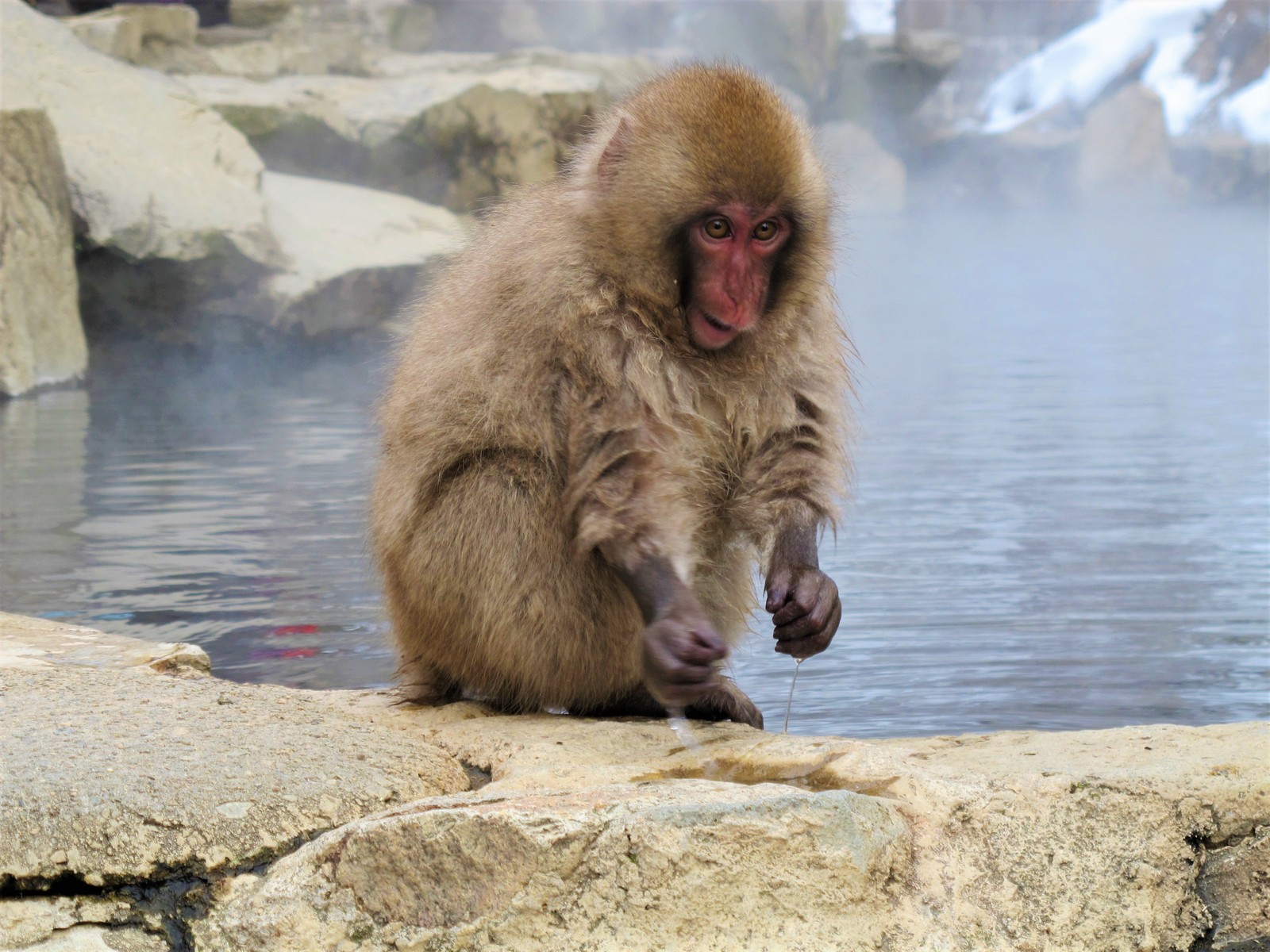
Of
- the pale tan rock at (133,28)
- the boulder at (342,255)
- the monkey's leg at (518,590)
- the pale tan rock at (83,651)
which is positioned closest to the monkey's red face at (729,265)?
the monkey's leg at (518,590)

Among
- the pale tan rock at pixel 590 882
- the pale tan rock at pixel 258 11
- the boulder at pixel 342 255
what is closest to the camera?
the pale tan rock at pixel 590 882

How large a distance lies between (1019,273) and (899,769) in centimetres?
1674

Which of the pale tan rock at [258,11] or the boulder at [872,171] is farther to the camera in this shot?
the boulder at [872,171]

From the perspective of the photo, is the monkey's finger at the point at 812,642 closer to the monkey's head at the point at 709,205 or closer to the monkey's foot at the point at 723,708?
the monkey's foot at the point at 723,708

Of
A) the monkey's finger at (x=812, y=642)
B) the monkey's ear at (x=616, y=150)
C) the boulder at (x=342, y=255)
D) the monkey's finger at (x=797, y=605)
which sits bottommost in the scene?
the monkey's finger at (x=812, y=642)

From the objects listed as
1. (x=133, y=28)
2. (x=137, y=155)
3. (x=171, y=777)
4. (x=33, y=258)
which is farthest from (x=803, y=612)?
(x=133, y=28)

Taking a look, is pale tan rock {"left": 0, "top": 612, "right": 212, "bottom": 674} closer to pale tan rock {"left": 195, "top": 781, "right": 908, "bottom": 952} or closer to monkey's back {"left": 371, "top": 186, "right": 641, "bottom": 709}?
monkey's back {"left": 371, "top": 186, "right": 641, "bottom": 709}

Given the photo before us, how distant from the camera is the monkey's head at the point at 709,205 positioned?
2562 mm

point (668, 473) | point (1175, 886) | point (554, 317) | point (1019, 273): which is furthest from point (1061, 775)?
point (1019, 273)

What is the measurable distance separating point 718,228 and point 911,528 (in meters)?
2.91

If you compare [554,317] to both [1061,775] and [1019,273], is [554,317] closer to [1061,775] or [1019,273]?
[1061,775]

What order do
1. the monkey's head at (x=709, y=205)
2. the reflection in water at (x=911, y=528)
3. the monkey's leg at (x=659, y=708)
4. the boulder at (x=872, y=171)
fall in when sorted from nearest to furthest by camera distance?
the monkey's head at (x=709, y=205) → the monkey's leg at (x=659, y=708) → the reflection in water at (x=911, y=528) → the boulder at (x=872, y=171)

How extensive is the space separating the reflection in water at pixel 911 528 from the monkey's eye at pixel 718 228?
691mm

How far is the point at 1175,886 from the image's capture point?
6.84 feet
